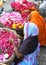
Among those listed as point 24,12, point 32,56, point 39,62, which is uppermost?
point 24,12

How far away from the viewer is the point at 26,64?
4.17 metres

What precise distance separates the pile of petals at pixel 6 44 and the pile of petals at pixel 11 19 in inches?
24.8

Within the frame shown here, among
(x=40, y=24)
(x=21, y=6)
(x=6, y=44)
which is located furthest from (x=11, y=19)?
(x=6, y=44)

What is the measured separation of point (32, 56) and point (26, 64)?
0.17 m

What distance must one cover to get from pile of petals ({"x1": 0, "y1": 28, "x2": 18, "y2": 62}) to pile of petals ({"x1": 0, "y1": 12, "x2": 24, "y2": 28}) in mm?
630

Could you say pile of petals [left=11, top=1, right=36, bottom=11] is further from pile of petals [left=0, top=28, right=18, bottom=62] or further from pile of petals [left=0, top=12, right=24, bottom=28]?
pile of petals [left=0, top=28, right=18, bottom=62]

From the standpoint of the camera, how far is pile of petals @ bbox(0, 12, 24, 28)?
539 cm

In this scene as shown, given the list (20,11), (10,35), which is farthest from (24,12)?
(10,35)

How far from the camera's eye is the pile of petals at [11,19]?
17.7ft

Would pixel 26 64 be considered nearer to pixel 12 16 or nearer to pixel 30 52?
pixel 30 52

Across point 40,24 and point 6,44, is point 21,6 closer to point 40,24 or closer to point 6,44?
point 40,24

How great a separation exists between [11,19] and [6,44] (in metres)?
1.35

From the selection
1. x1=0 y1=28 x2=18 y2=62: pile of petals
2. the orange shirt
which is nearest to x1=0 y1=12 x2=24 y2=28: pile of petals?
the orange shirt

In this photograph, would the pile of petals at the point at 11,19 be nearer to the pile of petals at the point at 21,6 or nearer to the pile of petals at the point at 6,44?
the pile of petals at the point at 21,6
